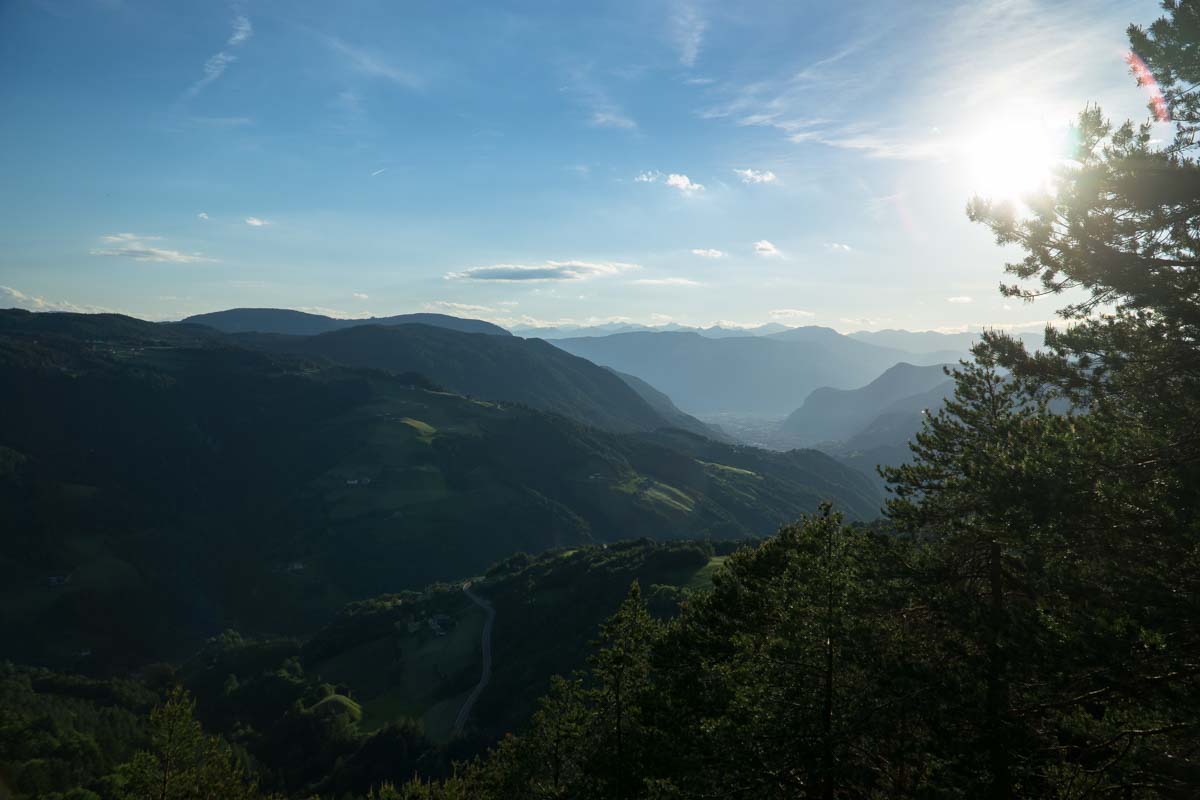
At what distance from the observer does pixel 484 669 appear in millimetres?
97562

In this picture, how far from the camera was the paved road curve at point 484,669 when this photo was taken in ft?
276

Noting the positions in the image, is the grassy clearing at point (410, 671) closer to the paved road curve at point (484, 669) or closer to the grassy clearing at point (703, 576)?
the paved road curve at point (484, 669)

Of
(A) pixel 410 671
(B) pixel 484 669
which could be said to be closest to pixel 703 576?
(B) pixel 484 669

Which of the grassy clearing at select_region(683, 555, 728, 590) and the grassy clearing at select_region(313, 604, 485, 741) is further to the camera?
the grassy clearing at select_region(683, 555, 728, 590)

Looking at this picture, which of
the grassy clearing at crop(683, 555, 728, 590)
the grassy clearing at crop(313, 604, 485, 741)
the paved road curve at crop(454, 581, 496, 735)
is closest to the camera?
the paved road curve at crop(454, 581, 496, 735)

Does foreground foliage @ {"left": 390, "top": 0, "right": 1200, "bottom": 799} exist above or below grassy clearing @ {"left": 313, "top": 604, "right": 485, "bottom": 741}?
above

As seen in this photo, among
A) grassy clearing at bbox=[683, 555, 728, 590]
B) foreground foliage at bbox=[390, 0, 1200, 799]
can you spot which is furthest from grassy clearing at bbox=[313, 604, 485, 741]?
foreground foliage at bbox=[390, 0, 1200, 799]

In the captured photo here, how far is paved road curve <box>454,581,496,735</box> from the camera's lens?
8419 cm

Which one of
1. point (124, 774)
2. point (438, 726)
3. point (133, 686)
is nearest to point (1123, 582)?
point (124, 774)

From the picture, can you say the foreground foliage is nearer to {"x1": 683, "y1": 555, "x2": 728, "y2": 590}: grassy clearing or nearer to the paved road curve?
the paved road curve

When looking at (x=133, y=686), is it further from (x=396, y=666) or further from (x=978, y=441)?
(x=978, y=441)

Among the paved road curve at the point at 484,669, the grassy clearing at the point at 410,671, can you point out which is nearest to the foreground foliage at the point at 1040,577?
Answer: the paved road curve at the point at 484,669

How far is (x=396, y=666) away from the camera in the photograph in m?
105

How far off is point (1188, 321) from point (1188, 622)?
669cm
